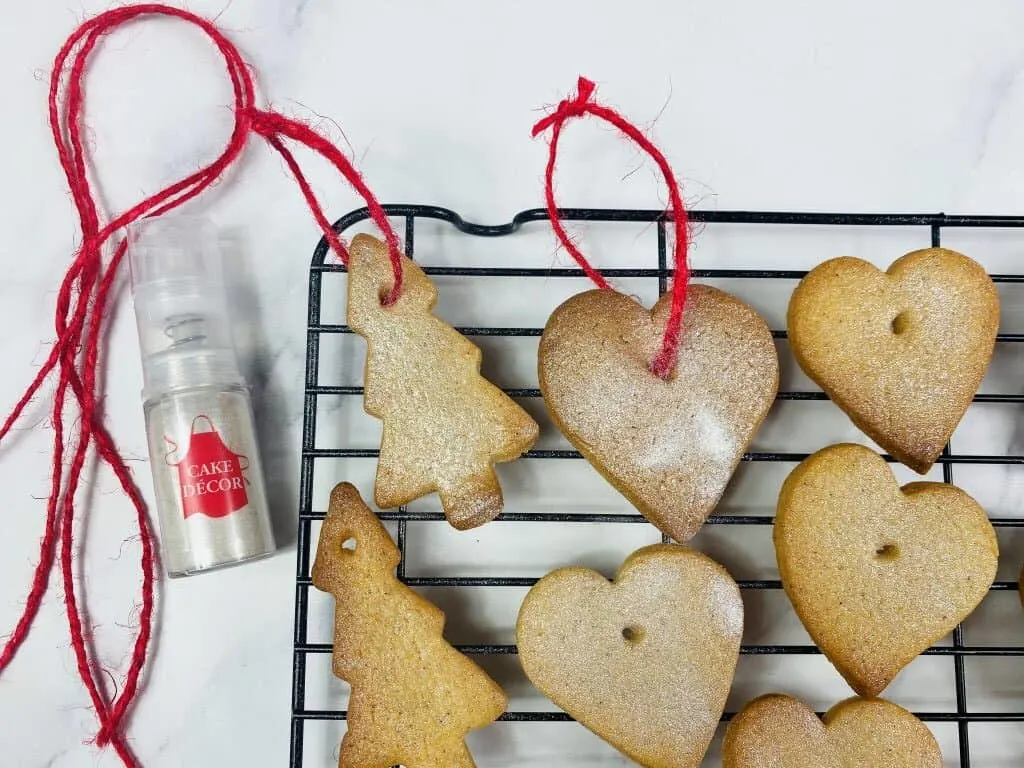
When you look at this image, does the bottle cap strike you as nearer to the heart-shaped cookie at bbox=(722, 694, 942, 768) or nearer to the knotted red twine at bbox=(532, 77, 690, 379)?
the knotted red twine at bbox=(532, 77, 690, 379)

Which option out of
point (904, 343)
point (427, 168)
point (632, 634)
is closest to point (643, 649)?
point (632, 634)

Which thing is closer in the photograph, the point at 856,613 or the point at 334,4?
the point at 856,613

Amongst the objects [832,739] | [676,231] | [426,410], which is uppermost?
[676,231]

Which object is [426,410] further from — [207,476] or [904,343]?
[904,343]

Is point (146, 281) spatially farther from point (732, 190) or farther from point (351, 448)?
point (732, 190)

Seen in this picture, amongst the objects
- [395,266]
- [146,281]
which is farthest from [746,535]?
[146,281]

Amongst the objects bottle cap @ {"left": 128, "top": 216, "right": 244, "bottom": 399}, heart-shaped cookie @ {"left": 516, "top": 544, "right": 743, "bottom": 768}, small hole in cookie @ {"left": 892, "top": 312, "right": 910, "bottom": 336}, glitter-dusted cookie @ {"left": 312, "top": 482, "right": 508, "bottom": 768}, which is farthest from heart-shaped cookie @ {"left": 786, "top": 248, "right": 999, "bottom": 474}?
bottle cap @ {"left": 128, "top": 216, "right": 244, "bottom": 399}
